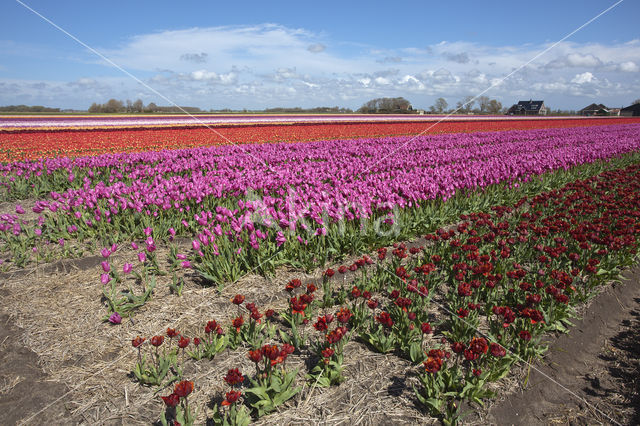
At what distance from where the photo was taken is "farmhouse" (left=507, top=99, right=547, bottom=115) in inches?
4048

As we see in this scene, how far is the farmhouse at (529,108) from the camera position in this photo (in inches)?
4048

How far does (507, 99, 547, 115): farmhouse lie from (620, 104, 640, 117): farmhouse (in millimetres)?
22009

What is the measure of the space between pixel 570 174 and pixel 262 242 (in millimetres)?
10562

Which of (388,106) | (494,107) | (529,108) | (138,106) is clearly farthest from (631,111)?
(138,106)

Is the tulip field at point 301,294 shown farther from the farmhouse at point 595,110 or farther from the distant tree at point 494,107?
the farmhouse at point 595,110

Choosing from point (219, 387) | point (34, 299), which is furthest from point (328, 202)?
point (34, 299)

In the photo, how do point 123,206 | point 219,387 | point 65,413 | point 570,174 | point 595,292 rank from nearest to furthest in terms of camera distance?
point 65,413 → point 219,387 → point 595,292 → point 123,206 → point 570,174

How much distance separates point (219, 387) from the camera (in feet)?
9.76

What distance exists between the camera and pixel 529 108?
105750mm

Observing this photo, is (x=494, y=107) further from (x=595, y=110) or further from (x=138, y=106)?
(x=138, y=106)

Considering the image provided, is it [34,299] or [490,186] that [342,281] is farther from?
[490,186]

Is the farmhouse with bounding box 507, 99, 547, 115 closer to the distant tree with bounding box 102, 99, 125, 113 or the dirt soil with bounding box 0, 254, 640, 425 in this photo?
the distant tree with bounding box 102, 99, 125, 113

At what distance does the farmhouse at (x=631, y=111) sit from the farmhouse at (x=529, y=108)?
22.0 m

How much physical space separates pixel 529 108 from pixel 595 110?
26.9 meters
